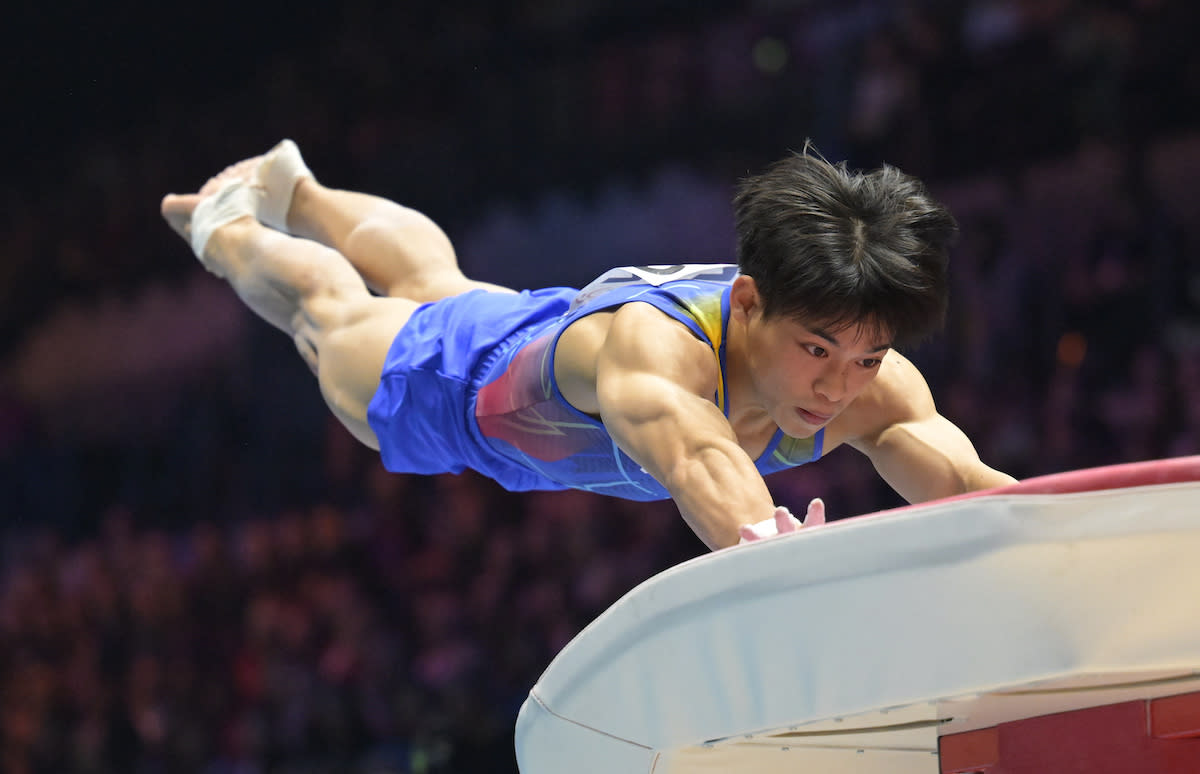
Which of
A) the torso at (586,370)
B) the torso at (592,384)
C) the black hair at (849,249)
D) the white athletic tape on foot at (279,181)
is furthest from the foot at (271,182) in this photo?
the black hair at (849,249)

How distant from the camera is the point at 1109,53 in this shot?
3527 mm

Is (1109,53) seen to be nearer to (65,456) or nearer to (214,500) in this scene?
(214,500)

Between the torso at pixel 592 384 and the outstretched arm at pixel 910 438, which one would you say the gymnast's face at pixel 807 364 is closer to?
the torso at pixel 592 384

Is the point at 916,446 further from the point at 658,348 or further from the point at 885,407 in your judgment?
the point at 658,348

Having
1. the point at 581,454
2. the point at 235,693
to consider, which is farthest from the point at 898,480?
the point at 235,693

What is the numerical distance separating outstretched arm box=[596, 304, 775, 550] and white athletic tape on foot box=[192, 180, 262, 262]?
1.23 m

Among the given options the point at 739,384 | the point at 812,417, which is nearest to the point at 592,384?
the point at 739,384


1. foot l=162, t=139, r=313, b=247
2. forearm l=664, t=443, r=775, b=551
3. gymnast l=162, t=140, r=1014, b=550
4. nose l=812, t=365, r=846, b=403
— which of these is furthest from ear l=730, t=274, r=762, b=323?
foot l=162, t=139, r=313, b=247

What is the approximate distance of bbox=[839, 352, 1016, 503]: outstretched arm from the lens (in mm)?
1790

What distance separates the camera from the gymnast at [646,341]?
148 cm

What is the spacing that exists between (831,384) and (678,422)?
0.73 ft

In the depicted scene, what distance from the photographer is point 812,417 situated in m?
1.61

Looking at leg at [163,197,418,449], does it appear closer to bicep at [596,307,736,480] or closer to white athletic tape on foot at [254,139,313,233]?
white athletic tape on foot at [254,139,313,233]

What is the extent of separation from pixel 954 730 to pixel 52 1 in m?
4.64
